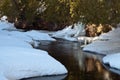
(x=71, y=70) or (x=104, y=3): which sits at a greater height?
(x=104, y=3)

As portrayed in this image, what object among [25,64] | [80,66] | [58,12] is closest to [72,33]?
[58,12]

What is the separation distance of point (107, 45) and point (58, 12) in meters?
20.9

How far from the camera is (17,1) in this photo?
66.8 m

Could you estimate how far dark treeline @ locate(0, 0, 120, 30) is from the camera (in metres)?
31.8

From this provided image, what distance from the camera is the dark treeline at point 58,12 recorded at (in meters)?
31.8

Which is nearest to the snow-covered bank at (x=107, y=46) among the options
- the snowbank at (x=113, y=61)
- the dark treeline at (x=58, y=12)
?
the dark treeline at (x=58, y=12)

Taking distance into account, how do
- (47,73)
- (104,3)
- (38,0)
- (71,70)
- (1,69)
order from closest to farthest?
(1,69)
(47,73)
(71,70)
(104,3)
(38,0)

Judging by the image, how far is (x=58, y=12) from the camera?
5334 cm

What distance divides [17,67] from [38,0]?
45194 mm

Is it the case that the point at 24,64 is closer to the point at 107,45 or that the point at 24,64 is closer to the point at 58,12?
the point at 107,45

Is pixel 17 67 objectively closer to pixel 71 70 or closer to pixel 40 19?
pixel 71 70

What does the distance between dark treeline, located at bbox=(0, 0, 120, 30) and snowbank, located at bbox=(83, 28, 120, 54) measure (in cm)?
200

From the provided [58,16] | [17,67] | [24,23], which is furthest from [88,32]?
[17,67]

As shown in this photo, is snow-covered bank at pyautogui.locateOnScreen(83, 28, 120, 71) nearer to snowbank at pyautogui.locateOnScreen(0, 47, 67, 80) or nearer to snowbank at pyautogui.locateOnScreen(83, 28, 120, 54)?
snowbank at pyautogui.locateOnScreen(83, 28, 120, 54)
